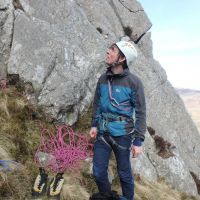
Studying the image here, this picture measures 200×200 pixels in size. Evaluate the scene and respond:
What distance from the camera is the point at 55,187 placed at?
32.8ft

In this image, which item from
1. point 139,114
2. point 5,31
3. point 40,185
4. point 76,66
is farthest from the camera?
point 76,66

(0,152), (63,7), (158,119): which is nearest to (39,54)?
(63,7)

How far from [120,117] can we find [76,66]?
5.30 metres

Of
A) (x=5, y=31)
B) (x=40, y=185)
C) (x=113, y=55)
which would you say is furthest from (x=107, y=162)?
(x=5, y=31)

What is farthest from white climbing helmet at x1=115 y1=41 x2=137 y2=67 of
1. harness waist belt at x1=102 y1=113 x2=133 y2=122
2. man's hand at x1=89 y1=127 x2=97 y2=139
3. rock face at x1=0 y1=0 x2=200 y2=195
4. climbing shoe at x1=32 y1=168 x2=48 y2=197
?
rock face at x1=0 y1=0 x2=200 y2=195

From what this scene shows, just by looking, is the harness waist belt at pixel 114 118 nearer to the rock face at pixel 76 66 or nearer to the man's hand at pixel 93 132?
the man's hand at pixel 93 132

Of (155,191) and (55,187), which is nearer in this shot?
(55,187)

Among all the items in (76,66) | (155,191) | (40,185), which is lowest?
(155,191)

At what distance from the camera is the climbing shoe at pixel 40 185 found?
9.82 m

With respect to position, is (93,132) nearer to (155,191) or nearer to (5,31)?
(155,191)

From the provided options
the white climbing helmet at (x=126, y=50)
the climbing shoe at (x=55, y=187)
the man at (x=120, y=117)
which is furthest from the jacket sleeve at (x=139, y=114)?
the climbing shoe at (x=55, y=187)

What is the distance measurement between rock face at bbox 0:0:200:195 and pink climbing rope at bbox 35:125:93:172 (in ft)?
3.45

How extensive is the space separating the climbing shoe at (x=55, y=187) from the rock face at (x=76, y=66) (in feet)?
12.4

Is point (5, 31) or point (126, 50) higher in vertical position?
point (5, 31)
